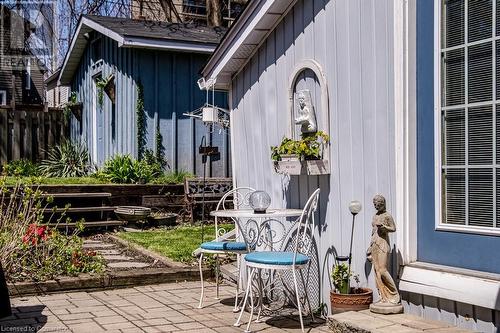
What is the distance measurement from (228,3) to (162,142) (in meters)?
9.20

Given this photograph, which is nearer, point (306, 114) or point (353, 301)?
point (353, 301)

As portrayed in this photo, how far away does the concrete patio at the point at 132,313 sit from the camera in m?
5.03

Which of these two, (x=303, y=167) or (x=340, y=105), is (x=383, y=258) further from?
(x=340, y=105)

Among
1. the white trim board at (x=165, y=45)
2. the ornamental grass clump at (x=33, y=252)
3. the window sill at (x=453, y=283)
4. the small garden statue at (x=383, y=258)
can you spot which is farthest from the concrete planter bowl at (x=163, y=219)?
the window sill at (x=453, y=283)

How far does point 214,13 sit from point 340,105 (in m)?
15.1

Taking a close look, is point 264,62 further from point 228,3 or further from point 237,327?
point 228,3

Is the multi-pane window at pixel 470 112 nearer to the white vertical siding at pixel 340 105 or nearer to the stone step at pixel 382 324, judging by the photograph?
the white vertical siding at pixel 340 105

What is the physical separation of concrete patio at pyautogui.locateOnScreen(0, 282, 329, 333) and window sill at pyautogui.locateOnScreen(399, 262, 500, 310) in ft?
3.35

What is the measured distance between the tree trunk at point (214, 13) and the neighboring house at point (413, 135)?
552 inches

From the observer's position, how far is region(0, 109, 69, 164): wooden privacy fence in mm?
13797

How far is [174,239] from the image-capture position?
918 centimetres

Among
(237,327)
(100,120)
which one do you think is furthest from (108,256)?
(100,120)

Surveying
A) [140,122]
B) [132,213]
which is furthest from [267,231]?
[140,122]

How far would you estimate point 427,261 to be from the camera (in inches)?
169
